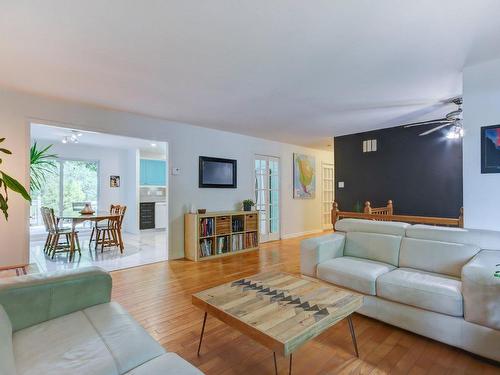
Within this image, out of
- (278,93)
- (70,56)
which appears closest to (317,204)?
(278,93)

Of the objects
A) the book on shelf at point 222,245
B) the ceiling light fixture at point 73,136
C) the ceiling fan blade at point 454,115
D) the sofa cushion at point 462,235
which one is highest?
the ceiling light fixture at point 73,136

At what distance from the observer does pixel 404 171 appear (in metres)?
4.98

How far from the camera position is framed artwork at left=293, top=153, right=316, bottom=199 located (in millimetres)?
6688

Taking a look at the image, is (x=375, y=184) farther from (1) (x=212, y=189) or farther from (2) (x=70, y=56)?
(2) (x=70, y=56)

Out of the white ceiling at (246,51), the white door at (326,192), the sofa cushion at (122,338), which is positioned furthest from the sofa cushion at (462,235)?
the white door at (326,192)

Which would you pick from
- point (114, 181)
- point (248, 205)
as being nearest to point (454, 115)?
point (248, 205)

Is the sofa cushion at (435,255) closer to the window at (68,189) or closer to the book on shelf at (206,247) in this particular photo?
the book on shelf at (206,247)

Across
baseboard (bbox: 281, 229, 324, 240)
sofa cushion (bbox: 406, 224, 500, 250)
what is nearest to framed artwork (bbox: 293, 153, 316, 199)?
baseboard (bbox: 281, 229, 324, 240)

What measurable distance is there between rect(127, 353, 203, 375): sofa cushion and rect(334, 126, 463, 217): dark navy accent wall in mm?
4957

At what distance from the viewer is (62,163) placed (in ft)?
21.6

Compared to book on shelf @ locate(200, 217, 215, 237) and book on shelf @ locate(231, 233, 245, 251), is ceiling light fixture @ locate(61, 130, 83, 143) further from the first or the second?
book on shelf @ locate(231, 233, 245, 251)

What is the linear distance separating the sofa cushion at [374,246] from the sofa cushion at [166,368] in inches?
90.4

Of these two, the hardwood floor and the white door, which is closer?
the hardwood floor

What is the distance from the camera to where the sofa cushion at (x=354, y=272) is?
→ 2.35 m
